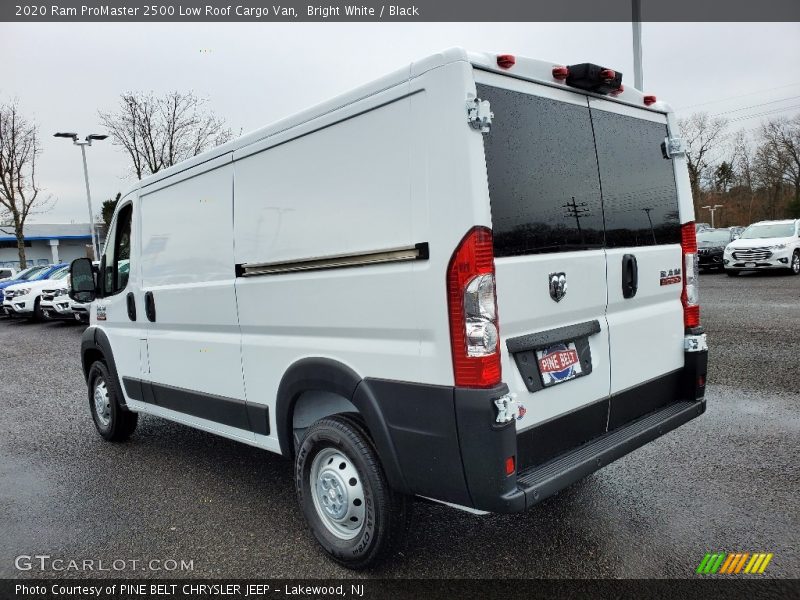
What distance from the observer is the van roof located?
2633 millimetres

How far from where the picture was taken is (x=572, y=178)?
3100 millimetres

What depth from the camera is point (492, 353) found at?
2576mm

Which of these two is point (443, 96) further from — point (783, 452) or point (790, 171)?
point (790, 171)

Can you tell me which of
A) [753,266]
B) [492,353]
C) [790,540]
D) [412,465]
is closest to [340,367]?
[412,465]

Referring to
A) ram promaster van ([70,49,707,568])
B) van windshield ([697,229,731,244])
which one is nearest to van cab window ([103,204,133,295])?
ram promaster van ([70,49,707,568])

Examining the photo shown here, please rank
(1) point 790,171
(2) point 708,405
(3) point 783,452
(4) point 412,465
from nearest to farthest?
(4) point 412,465 < (3) point 783,452 < (2) point 708,405 < (1) point 790,171

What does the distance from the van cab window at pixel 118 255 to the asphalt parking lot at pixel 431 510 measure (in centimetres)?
146

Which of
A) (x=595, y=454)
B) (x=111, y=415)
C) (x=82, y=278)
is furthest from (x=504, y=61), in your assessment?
(x=111, y=415)

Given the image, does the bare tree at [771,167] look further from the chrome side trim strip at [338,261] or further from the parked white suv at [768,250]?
the chrome side trim strip at [338,261]

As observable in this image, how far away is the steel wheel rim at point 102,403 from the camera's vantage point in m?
5.62

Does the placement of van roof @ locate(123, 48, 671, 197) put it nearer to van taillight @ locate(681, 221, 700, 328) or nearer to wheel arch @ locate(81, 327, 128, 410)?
van taillight @ locate(681, 221, 700, 328)

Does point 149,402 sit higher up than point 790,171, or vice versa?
point 790,171

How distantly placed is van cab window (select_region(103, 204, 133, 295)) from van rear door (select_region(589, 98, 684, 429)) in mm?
3837

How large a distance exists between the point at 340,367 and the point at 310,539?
115 cm
